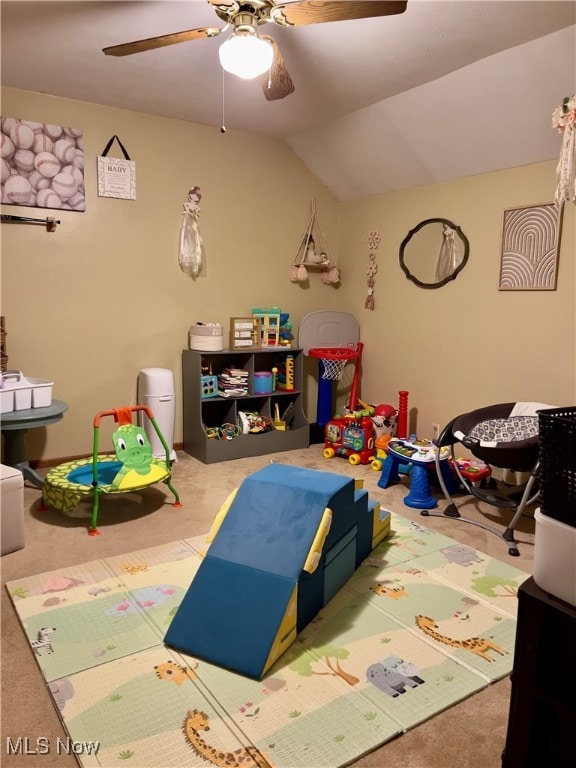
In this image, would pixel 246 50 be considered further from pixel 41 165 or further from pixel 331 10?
pixel 41 165

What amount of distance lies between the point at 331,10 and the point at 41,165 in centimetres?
256

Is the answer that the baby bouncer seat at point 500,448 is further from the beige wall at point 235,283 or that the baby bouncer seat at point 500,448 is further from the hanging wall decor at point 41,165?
the hanging wall decor at point 41,165

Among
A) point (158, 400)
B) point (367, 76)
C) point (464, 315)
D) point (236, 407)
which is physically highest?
point (367, 76)

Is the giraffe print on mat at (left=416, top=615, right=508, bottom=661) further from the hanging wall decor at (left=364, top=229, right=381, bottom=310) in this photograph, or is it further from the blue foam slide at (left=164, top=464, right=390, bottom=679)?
the hanging wall decor at (left=364, top=229, right=381, bottom=310)

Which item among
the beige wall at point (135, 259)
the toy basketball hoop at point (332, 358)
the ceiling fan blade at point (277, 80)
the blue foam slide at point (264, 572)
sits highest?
the ceiling fan blade at point (277, 80)

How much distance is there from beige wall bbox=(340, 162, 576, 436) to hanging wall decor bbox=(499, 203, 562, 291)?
49 mm

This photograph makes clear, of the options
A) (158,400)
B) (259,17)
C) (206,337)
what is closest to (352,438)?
(206,337)

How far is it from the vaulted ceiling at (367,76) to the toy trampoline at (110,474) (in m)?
2.09

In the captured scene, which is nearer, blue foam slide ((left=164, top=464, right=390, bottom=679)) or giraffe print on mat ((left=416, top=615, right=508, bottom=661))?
blue foam slide ((left=164, top=464, right=390, bottom=679))

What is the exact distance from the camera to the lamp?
2.30 m

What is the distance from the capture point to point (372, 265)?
5062 mm

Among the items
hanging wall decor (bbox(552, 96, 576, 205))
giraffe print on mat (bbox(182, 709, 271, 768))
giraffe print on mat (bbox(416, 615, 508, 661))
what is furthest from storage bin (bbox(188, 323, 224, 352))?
giraffe print on mat (bbox(182, 709, 271, 768))

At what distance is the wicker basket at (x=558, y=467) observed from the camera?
1190 mm

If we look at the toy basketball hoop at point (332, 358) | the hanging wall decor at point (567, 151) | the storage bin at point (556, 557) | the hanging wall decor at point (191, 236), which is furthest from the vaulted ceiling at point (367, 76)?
the storage bin at point (556, 557)
